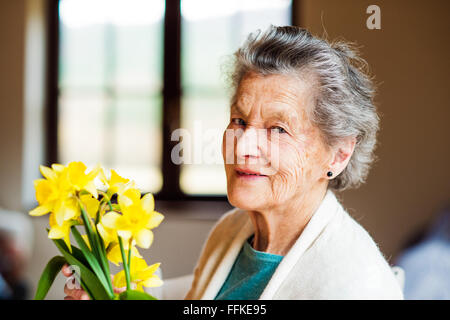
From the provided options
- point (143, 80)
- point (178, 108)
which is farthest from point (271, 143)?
point (143, 80)

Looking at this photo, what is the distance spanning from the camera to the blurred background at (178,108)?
0.73 meters

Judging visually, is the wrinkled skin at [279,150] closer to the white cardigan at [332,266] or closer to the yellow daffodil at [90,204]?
the white cardigan at [332,266]

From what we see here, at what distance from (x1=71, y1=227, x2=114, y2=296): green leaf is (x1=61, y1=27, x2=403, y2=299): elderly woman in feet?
0.81

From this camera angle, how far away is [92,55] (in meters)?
2.34

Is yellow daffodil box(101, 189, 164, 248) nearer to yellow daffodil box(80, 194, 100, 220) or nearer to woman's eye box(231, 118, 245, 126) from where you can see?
yellow daffodil box(80, 194, 100, 220)

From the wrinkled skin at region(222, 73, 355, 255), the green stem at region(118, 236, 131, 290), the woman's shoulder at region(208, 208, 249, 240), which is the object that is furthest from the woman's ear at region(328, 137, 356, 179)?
the green stem at region(118, 236, 131, 290)

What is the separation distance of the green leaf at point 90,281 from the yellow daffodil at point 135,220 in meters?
0.05

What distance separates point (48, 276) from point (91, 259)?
0.17 ft

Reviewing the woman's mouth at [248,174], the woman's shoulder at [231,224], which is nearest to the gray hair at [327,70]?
the woman's mouth at [248,174]

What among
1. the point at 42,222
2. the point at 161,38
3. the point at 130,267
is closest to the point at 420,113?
the point at 130,267

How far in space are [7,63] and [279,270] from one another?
169cm

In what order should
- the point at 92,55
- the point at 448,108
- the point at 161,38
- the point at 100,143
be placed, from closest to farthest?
the point at 448,108 < the point at 100,143 < the point at 161,38 < the point at 92,55

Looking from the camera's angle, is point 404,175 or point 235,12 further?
→ point 235,12

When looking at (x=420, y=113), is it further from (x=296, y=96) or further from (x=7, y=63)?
(x=7, y=63)
